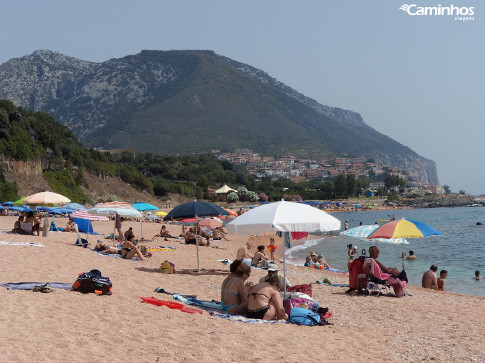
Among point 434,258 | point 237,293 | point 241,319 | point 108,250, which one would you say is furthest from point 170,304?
point 434,258

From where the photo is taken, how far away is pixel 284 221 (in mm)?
8047

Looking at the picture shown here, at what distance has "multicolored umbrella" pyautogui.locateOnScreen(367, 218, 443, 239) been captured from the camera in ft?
35.9

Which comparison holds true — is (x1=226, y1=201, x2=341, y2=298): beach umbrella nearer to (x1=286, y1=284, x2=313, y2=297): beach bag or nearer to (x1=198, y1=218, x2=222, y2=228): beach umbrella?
(x1=286, y1=284, x2=313, y2=297): beach bag

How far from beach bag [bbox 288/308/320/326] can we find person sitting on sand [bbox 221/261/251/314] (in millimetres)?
681

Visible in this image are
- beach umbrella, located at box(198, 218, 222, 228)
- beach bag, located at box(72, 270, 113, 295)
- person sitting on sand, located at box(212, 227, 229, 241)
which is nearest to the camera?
beach bag, located at box(72, 270, 113, 295)

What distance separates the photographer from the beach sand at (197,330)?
549 cm

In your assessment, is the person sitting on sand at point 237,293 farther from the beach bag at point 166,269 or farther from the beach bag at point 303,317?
the beach bag at point 166,269

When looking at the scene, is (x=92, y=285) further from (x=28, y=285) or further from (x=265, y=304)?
(x=265, y=304)

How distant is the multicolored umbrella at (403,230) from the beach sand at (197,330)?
1.28 metres

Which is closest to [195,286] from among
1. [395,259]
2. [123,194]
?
[395,259]

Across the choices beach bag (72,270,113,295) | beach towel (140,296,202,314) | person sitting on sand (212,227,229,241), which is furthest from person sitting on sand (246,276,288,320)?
person sitting on sand (212,227,229,241)

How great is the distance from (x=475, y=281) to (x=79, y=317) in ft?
49.5

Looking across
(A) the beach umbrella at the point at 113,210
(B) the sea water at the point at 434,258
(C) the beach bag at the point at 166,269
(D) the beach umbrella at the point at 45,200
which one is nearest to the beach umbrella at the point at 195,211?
(C) the beach bag at the point at 166,269

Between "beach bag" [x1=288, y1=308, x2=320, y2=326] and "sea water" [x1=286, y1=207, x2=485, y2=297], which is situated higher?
"beach bag" [x1=288, y1=308, x2=320, y2=326]
